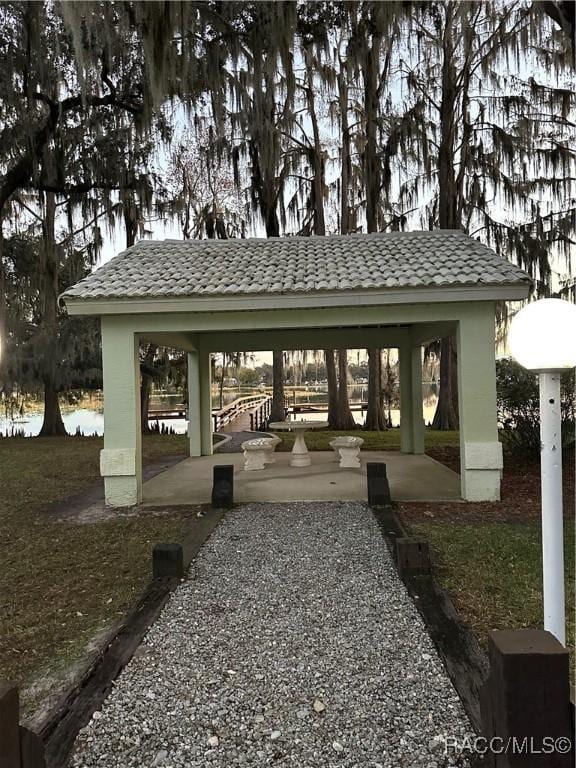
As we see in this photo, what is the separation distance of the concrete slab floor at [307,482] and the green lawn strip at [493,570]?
55.6 inches

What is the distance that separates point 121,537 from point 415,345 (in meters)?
6.81

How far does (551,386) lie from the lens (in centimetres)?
221

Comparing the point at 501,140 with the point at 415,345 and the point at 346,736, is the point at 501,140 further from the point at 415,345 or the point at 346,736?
the point at 346,736

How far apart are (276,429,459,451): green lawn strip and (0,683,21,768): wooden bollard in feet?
34.4

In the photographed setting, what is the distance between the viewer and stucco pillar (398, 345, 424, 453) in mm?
10461

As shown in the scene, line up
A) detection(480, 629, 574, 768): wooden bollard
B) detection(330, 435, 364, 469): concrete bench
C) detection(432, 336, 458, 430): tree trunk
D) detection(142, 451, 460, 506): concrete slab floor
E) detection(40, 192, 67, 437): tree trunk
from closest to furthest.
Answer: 1. detection(480, 629, 574, 768): wooden bollard
2. detection(142, 451, 460, 506): concrete slab floor
3. detection(330, 435, 364, 469): concrete bench
4. detection(40, 192, 67, 437): tree trunk
5. detection(432, 336, 458, 430): tree trunk

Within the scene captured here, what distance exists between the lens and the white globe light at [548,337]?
2.11 m

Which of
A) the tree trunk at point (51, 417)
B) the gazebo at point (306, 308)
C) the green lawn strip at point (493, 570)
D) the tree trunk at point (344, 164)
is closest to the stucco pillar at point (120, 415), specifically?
the gazebo at point (306, 308)

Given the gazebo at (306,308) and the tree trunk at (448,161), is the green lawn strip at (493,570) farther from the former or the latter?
the tree trunk at (448,161)

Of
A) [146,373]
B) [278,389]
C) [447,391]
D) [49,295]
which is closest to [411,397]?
[447,391]

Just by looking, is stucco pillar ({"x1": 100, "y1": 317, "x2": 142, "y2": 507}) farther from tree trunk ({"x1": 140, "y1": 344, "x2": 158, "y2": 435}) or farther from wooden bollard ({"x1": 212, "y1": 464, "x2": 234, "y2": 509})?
tree trunk ({"x1": 140, "y1": 344, "x2": 158, "y2": 435})

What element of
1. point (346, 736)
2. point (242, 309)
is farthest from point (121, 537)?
point (346, 736)

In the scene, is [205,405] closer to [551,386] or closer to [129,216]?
[129,216]

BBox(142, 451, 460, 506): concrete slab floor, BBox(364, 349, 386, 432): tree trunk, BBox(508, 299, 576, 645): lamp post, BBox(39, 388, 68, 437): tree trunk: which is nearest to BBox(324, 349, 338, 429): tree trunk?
BBox(364, 349, 386, 432): tree trunk
